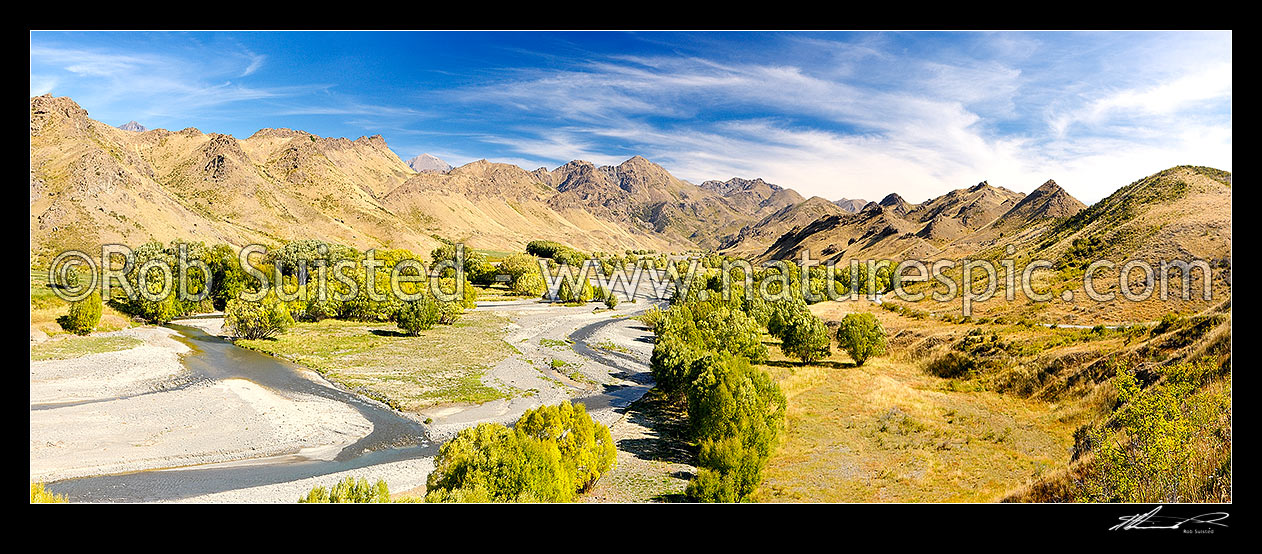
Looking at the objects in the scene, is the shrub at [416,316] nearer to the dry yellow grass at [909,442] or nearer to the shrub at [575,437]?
the dry yellow grass at [909,442]

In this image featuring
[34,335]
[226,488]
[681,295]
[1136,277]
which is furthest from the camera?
[681,295]

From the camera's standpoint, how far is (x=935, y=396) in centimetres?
2881

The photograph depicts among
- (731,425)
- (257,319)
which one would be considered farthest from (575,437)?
(257,319)

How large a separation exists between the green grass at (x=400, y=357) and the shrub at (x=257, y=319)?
120 centimetres

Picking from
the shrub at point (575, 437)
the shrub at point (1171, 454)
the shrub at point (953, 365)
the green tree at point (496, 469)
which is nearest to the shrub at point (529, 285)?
the shrub at point (953, 365)

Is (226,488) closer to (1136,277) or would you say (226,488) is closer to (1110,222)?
(1136,277)

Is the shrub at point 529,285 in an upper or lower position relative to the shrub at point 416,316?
upper

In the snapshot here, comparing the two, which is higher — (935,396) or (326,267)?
(326,267)

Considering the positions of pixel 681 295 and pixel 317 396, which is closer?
pixel 317 396

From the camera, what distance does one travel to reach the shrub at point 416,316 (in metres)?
49.2

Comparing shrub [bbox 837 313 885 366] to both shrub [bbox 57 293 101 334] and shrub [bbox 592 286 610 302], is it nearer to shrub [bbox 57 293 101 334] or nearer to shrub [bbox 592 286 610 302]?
shrub [bbox 592 286 610 302]

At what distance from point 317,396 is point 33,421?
34.0ft
